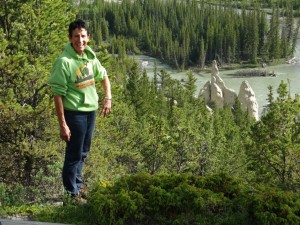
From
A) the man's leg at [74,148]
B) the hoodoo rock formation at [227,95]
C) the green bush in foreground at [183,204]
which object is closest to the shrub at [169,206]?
the green bush in foreground at [183,204]

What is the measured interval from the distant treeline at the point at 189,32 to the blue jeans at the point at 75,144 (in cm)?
9745

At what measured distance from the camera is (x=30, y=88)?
44.0ft

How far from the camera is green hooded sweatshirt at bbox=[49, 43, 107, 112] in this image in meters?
5.20

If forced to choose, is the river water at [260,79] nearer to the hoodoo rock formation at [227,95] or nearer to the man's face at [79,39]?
the hoodoo rock formation at [227,95]

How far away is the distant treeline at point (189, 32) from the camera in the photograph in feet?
357

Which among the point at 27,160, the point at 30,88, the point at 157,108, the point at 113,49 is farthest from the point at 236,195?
the point at 113,49

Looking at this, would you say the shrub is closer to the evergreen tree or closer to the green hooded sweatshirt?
the green hooded sweatshirt

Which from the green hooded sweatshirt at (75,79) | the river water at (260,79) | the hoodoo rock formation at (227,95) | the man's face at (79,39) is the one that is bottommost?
the river water at (260,79)

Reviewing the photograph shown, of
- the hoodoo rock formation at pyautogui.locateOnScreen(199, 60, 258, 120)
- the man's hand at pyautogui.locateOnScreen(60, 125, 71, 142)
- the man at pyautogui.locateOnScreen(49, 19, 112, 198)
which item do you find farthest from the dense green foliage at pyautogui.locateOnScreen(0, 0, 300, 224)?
the hoodoo rock formation at pyautogui.locateOnScreen(199, 60, 258, 120)

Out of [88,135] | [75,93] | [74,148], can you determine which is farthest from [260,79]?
[75,93]

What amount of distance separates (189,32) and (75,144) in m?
113

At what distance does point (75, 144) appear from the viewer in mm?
5520

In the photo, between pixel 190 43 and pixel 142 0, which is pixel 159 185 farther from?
pixel 142 0

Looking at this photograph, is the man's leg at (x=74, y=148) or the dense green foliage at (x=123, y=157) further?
the man's leg at (x=74, y=148)
